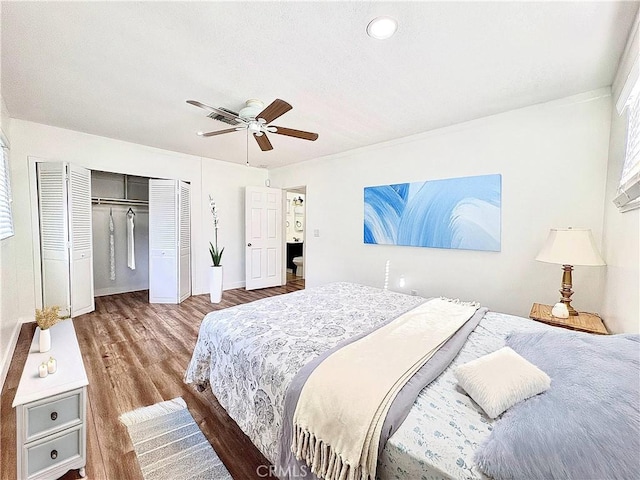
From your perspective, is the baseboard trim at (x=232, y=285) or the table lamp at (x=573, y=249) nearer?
the table lamp at (x=573, y=249)

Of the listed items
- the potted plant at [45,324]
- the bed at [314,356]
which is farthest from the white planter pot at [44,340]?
the bed at [314,356]

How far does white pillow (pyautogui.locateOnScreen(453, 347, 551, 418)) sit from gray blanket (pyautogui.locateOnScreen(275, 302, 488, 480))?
14 centimetres

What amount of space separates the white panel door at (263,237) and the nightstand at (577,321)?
4.32 metres

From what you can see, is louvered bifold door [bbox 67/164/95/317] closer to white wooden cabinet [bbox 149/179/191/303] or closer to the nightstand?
white wooden cabinet [bbox 149/179/191/303]

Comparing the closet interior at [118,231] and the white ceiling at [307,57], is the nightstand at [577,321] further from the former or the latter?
the closet interior at [118,231]

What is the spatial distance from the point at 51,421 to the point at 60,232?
10.1 ft

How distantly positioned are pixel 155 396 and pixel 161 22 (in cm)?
252

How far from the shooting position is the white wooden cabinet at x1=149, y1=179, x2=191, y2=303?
4.40 meters

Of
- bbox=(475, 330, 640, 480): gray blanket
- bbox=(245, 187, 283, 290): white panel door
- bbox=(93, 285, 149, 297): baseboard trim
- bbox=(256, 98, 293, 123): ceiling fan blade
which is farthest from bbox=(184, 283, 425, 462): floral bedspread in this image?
bbox=(93, 285, 149, 297): baseboard trim

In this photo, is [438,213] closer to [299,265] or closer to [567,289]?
[567,289]

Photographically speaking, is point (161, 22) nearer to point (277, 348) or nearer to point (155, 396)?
point (277, 348)

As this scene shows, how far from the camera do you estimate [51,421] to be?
4.41ft

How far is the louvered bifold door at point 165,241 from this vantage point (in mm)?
4410

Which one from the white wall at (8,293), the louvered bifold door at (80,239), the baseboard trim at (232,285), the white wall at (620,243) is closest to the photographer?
the white wall at (620,243)
